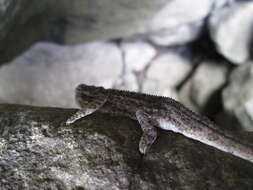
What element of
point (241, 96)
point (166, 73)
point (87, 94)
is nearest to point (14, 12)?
point (87, 94)

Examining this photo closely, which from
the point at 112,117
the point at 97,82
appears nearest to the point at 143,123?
the point at 112,117

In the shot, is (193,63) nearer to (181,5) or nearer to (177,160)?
(181,5)

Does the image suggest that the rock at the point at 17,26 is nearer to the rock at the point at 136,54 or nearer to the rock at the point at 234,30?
the rock at the point at 136,54

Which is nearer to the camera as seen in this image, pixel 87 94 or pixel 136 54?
pixel 87 94

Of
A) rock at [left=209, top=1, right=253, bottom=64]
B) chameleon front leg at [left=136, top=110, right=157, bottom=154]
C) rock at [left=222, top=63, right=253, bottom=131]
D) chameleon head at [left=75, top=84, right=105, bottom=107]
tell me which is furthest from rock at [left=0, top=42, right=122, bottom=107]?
chameleon front leg at [left=136, top=110, right=157, bottom=154]

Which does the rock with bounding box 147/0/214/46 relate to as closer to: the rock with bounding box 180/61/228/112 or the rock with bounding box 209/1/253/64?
the rock with bounding box 209/1/253/64

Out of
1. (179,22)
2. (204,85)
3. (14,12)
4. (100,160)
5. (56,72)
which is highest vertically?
(14,12)

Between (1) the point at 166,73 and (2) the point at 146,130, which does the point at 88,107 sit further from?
(1) the point at 166,73

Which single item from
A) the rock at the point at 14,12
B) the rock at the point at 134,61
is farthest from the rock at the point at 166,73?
the rock at the point at 14,12
